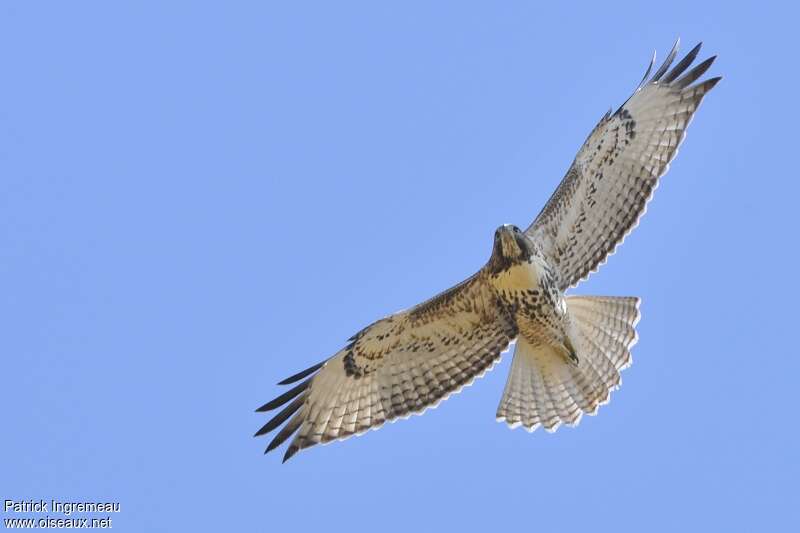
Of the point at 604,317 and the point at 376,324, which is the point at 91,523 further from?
the point at 604,317

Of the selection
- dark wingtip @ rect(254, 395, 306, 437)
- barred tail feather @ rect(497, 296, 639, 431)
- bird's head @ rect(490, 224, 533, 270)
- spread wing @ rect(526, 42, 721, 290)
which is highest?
spread wing @ rect(526, 42, 721, 290)

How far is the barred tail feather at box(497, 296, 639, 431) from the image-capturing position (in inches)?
314

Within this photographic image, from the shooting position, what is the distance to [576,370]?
8094mm

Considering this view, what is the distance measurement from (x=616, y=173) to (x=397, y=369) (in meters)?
2.35

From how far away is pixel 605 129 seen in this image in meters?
7.92

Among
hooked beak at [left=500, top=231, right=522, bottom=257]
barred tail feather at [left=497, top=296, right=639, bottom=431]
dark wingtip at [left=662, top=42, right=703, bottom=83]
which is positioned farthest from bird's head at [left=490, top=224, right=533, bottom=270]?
dark wingtip at [left=662, top=42, right=703, bottom=83]

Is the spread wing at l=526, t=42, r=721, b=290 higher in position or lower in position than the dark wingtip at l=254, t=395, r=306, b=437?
higher

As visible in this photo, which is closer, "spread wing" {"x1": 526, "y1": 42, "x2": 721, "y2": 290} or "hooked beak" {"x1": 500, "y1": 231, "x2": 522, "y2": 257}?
"hooked beak" {"x1": 500, "y1": 231, "x2": 522, "y2": 257}

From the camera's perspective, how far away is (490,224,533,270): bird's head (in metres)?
7.46

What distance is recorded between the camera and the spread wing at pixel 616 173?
7.94m

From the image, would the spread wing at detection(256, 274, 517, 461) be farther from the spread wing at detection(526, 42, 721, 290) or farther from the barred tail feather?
the spread wing at detection(526, 42, 721, 290)

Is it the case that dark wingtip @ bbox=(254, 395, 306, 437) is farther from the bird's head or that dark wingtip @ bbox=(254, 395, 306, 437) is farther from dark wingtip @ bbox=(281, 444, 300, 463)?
the bird's head

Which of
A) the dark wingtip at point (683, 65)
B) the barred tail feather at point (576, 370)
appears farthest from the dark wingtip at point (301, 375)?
the dark wingtip at point (683, 65)

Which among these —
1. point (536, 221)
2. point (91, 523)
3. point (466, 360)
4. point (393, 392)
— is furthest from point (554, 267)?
point (91, 523)
